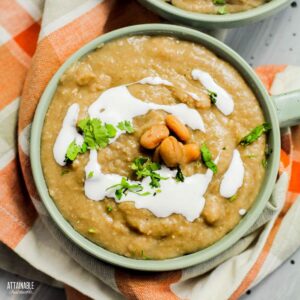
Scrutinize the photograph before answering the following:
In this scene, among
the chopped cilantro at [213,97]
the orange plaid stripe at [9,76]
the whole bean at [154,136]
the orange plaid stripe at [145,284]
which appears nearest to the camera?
the whole bean at [154,136]

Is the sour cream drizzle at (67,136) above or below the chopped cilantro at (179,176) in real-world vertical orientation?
above

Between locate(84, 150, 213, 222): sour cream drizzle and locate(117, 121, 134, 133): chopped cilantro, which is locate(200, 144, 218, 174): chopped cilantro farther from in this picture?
locate(117, 121, 134, 133): chopped cilantro

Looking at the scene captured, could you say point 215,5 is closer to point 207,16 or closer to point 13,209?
point 207,16

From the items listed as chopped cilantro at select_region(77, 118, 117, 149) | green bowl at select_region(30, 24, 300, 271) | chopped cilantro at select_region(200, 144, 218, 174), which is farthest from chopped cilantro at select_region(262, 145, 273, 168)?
chopped cilantro at select_region(77, 118, 117, 149)

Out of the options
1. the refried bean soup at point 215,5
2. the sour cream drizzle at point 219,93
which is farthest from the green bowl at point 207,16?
the sour cream drizzle at point 219,93

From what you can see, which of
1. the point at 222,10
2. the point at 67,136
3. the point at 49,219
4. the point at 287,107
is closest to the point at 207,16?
the point at 222,10

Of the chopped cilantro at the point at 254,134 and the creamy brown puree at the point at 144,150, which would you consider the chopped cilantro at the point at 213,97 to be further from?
the chopped cilantro at the point at 254,134
